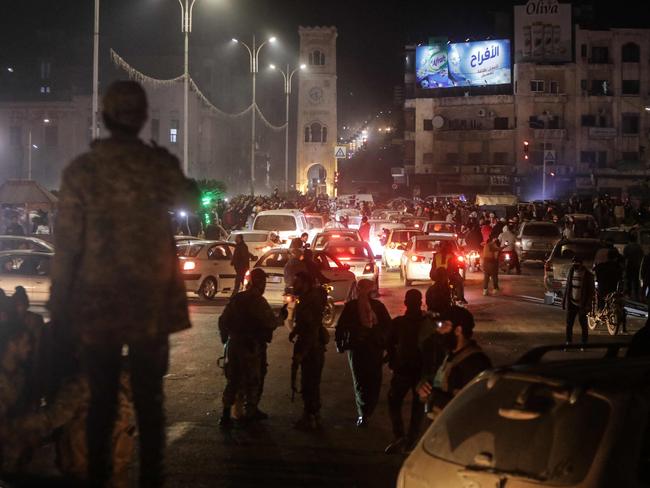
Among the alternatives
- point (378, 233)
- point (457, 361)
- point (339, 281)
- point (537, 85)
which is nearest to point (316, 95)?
point (537, 85)

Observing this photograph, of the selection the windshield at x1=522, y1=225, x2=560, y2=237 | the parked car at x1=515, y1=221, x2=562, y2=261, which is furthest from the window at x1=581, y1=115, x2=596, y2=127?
the windshield at x1=522, y1=225, x2=560, y2=237

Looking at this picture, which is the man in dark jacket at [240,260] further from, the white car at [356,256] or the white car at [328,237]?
the white car at [328,237]

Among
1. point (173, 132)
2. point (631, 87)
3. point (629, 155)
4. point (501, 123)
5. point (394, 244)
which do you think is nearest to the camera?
point (394, 244)

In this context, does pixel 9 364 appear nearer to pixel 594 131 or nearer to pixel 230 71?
pixel 594 131

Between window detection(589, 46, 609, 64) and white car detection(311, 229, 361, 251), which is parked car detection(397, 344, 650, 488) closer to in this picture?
white car detection(311, 229, 361, 251)

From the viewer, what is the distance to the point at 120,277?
4.02 meters

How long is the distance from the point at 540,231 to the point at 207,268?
17.3 meters

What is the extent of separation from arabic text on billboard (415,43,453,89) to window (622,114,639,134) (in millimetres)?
16036

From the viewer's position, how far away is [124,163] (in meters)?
4.10

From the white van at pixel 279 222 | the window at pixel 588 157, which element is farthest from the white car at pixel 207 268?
the window at pixel 588 157

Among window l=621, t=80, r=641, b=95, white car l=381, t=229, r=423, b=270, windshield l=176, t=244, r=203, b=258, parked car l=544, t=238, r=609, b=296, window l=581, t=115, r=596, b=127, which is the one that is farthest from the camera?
window l=581, t=115, r=596, b=127

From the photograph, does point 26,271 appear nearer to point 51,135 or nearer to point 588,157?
point 51,135

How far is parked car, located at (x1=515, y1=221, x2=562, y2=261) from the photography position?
3625 centimetres

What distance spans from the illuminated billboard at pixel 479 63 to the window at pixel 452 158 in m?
6.55
